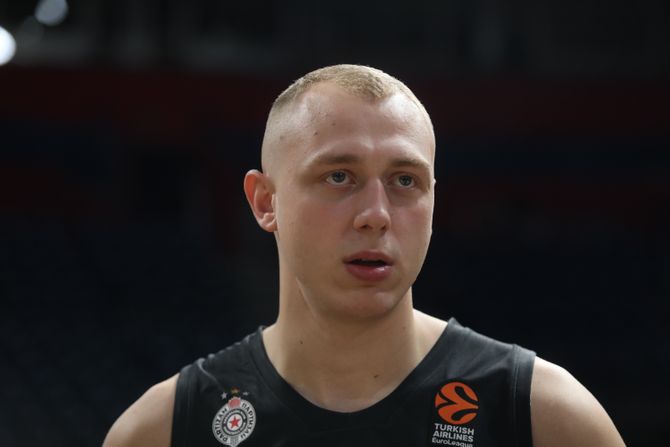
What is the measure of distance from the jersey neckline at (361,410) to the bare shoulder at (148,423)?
24 centimetres

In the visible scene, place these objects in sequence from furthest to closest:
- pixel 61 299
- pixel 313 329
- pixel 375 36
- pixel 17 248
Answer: pixel 375 36
pixel 17 248
pixel 61 299
pixel 313 329


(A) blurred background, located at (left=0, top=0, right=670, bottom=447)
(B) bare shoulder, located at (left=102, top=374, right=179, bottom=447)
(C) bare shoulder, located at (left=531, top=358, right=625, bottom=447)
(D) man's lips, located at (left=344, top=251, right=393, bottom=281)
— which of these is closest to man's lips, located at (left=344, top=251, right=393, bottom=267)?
(D) man's lips, located at (left=344, top=251, right=393, bottom=281)

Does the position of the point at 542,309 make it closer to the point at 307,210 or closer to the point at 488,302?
the point at 488,302

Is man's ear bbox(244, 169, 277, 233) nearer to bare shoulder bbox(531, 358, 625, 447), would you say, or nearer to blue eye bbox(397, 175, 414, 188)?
blue eye bbox(397, 175, 414, 188)

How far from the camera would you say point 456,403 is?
202cm

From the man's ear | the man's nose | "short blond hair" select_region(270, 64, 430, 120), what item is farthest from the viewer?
the man's ear

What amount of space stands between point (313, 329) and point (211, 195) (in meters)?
9.42

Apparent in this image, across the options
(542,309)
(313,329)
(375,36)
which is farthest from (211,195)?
(313,329)

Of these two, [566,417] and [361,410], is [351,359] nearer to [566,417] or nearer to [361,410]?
[361,410]

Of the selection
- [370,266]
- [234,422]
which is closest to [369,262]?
[370,266]

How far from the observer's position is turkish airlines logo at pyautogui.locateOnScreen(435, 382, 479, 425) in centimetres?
199

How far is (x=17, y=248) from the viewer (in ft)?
29.3

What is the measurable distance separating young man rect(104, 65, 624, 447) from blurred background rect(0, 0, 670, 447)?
595 cm

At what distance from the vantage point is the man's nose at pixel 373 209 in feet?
6.09
